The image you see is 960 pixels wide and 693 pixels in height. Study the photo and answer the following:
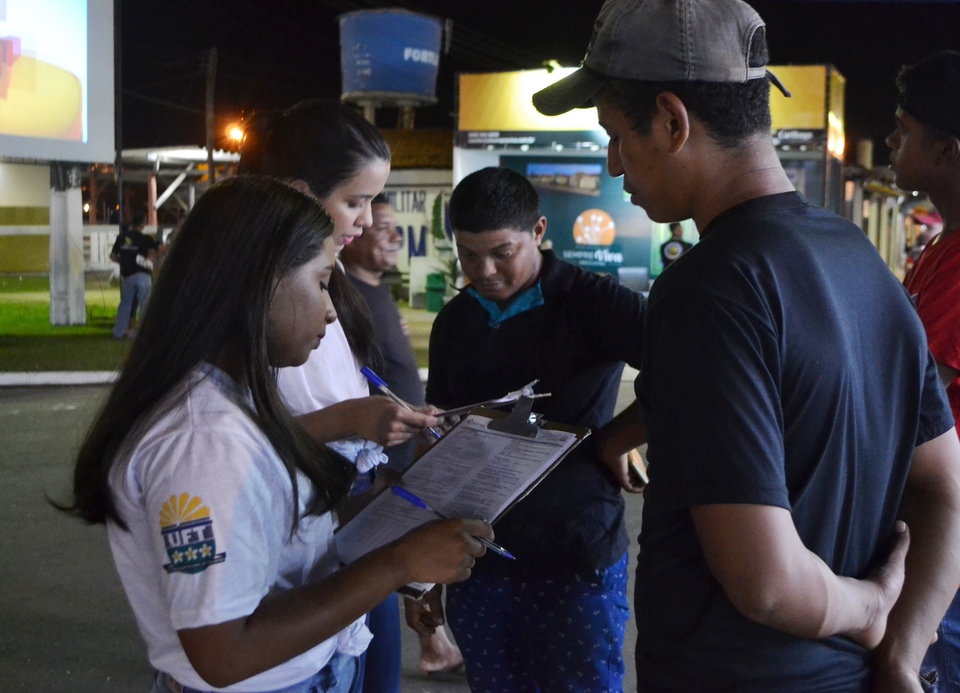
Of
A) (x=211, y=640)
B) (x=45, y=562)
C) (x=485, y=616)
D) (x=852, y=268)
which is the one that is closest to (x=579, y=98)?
(x=852, y=268)

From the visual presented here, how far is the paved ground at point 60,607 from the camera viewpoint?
12.2 ft

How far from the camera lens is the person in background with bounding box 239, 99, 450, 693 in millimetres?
2281

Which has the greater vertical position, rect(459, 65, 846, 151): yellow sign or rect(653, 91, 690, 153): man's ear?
rect(459, 65, 846, 151): yellow sign

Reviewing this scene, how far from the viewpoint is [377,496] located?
1944mm

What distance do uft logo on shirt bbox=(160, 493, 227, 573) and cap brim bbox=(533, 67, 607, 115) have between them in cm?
82

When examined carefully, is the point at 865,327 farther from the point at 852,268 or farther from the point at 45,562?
the point at 45,562

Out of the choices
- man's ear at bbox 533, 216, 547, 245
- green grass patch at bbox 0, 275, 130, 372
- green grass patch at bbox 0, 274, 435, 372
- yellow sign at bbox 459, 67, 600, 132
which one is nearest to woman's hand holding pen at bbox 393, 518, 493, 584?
man's ear at bbox 533, 216, 547, 245

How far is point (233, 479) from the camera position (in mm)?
1378

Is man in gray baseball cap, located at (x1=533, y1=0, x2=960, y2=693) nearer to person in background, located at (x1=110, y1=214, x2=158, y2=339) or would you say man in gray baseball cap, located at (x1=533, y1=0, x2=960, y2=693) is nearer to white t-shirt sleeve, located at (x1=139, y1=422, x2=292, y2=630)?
white t-shirt sleeve, located at (x1=139, y1=422, x2=292, y2=630)

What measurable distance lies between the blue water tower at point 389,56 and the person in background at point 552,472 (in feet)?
55.6

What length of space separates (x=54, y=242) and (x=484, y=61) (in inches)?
907

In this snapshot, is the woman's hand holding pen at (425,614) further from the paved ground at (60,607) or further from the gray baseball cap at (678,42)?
the gray baseball cap at (678,42)

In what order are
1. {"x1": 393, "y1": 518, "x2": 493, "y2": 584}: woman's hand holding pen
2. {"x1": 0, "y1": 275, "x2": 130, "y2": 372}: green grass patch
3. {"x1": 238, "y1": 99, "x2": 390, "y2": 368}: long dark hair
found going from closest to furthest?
{"x1": 393, "y1": 518, "x2": 493, "y2": 584}: woman's hand holding pen
{"x1": 238, "y1": 99, "x2": 390, "y2": 368}: long dark hair
{"x1": 0, "y1": 275, "x2": 130, "y2": 372}: green grass patch

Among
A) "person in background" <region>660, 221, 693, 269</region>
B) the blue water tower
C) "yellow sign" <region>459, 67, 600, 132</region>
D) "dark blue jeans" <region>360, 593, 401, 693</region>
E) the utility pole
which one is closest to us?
"dark blue jeans" <region>360, 593, 401, 693</region>
